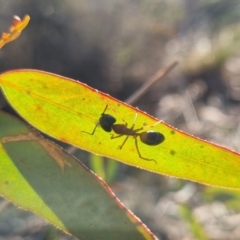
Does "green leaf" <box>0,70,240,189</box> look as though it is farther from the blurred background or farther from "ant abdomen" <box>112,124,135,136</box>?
the blurred background

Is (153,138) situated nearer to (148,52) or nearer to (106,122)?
(106,122)

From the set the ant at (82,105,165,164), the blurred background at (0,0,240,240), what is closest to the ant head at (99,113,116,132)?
the ant at (82,105,165,164)

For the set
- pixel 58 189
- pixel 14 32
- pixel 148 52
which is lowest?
pixel 148 52

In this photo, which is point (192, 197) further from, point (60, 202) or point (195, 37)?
point (195, 37)

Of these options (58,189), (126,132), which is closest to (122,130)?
(126,132)

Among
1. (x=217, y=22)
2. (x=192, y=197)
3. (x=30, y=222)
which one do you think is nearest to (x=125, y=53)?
(x=217, y=22)

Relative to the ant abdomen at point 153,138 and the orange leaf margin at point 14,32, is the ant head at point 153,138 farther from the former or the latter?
the orange leaf margin at point 14,32
